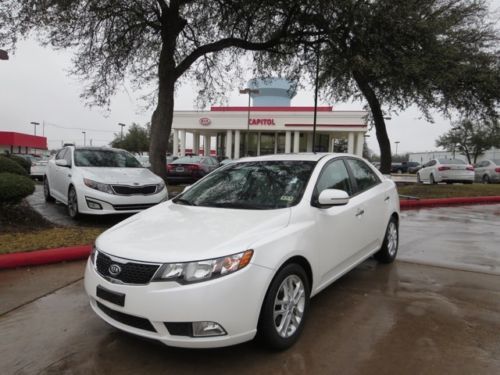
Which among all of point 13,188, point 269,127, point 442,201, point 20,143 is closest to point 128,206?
point 13,188

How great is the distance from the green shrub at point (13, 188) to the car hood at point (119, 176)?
106 cm

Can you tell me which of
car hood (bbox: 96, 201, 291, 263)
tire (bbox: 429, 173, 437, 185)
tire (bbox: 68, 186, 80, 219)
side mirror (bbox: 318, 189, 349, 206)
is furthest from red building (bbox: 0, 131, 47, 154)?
side mirror (bbox: 318, 189, 349, 206)

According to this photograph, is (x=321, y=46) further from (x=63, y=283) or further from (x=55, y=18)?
(x=63, y=283)

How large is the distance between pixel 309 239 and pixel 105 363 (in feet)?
6.04

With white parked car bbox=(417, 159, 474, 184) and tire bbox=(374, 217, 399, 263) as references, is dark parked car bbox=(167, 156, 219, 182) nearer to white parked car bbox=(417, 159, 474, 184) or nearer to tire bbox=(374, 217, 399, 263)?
white parked car bbox=(417, 159, 474, 184)

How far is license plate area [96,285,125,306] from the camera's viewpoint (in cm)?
291

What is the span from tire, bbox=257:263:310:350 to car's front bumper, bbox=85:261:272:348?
0.12 m

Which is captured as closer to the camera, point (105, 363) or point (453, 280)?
point (105, 363)

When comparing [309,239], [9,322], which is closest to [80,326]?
[9,322]

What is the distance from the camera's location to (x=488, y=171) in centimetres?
2452

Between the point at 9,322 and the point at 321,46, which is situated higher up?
the point at 321,46

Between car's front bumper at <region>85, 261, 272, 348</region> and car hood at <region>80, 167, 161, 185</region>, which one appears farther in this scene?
car hood at <region>80, 167, 161, 185</region>

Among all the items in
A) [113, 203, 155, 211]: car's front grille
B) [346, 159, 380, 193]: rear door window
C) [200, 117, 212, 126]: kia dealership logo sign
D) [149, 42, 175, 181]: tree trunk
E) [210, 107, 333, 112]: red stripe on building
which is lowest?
[113, 203, 155, 211]: car's front grille

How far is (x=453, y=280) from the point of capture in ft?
16.4
